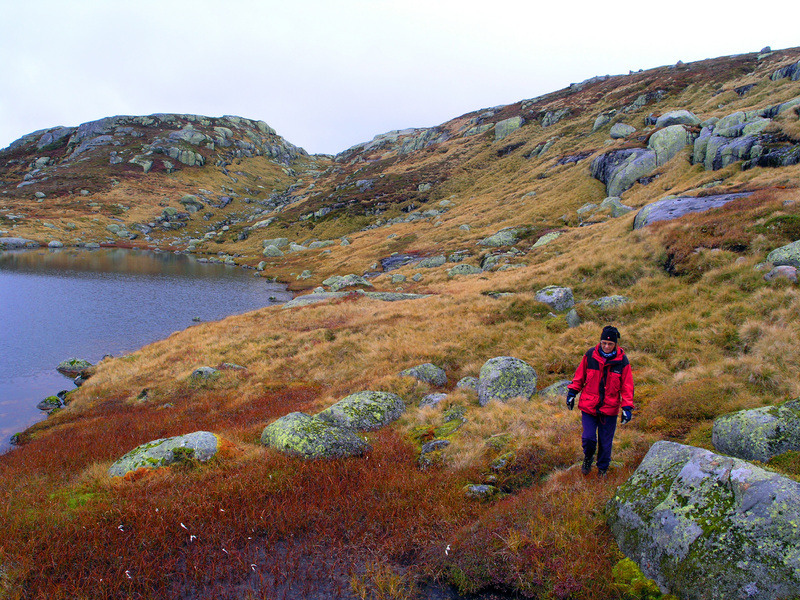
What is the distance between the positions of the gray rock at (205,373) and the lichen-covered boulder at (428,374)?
11831mm

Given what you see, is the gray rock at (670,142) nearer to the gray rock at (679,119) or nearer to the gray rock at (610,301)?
the gray rock at (679,119)

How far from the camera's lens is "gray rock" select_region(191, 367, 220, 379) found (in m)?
21.4

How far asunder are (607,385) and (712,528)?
309cm

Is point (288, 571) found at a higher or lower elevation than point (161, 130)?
lower

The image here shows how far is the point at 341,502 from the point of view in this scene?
7.18 meters

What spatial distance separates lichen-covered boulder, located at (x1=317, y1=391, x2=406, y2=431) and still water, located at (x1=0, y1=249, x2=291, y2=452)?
17.2m

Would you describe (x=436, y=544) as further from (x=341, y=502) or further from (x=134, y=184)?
(x=134, y=184)

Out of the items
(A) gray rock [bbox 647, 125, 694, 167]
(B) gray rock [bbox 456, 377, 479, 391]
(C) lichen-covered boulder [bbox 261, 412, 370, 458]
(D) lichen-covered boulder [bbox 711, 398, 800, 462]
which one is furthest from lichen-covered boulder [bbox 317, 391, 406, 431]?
(A) gray rock [bbox 647, 125, 694, 167]

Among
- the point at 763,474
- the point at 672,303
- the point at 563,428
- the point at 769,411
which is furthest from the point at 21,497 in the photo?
the point at 672,303

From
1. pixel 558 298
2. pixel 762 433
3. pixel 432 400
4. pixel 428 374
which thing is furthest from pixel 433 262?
pixel 762 433

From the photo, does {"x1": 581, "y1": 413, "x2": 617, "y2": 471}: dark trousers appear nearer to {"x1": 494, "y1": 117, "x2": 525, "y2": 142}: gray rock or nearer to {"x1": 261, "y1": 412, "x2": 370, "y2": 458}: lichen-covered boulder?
{"x1": 261, "y1": 412, "x2": 370, "y2": 458}: lichen-covered boulder

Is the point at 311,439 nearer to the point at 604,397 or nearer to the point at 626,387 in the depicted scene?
the point at 604,397

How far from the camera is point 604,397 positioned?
7.54 metres

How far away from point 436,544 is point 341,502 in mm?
2103
